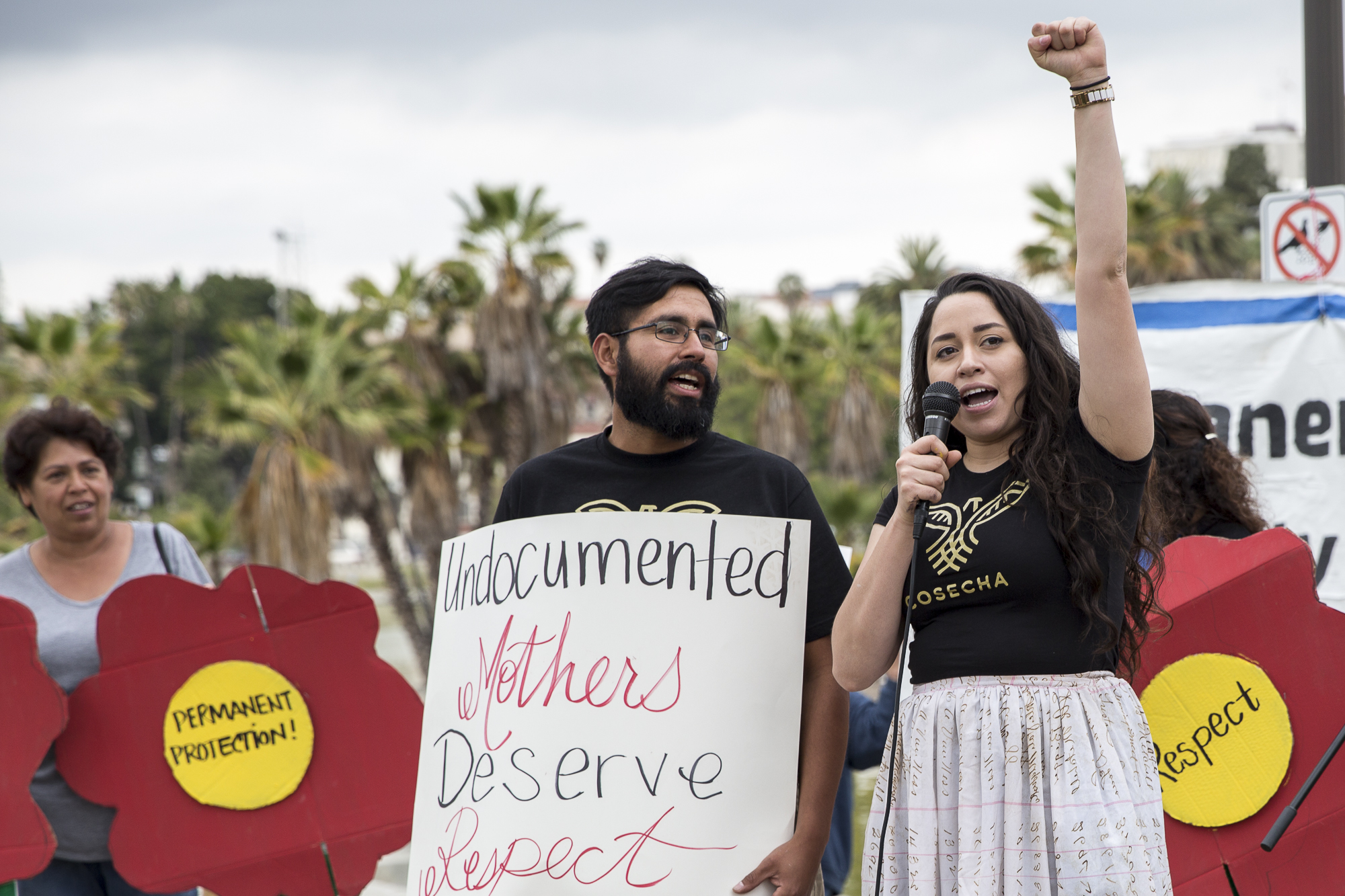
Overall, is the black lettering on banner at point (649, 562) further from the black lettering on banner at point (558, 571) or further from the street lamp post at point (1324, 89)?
the street lamp post at point (1324, 89)

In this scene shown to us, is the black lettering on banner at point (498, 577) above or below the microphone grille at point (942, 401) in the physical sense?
below

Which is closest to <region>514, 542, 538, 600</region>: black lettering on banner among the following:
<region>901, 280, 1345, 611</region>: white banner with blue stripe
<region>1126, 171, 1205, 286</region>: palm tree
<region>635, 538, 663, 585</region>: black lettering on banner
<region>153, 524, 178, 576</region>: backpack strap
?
<region>635, 538, 663, 585</region>: black lettering on banner

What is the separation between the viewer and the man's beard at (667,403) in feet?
8.14

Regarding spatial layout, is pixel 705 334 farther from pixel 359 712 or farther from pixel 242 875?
pixel 242 875

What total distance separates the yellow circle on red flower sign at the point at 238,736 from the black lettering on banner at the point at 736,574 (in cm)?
171

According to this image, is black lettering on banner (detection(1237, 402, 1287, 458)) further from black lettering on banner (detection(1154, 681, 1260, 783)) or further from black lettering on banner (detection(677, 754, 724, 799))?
black lettering on banner (detection(677, 754, 724, 799))

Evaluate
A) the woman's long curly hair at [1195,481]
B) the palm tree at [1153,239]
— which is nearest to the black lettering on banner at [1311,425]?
the woman's long curly hair at [1195,481]

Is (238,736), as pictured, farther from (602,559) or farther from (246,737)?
(602,559)

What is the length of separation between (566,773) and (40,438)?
8.02ft

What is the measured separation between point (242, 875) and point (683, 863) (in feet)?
5.91

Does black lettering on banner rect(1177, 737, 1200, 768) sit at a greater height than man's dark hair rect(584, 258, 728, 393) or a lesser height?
lesser

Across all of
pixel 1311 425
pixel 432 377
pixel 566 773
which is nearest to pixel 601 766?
pixel 566 773

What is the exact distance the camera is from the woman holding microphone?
6.19 ft

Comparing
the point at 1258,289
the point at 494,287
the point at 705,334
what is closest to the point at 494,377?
the point at 494,287
